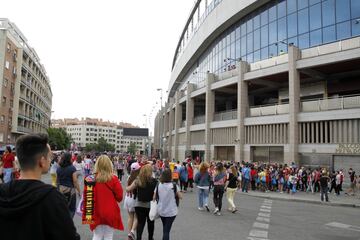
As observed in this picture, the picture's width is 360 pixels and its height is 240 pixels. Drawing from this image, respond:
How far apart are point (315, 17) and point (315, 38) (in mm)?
1715

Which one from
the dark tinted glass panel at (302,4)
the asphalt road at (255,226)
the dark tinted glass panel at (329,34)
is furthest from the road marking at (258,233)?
the dark tinted glass panel at (302,4)

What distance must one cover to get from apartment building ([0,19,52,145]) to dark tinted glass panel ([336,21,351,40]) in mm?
47538

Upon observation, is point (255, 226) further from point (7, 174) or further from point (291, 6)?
point (291, 6)

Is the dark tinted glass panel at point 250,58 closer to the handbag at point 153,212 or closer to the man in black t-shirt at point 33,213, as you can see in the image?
the handbag at point 153,212

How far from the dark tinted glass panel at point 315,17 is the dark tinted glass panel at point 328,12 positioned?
452 mm

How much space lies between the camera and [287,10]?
104ft

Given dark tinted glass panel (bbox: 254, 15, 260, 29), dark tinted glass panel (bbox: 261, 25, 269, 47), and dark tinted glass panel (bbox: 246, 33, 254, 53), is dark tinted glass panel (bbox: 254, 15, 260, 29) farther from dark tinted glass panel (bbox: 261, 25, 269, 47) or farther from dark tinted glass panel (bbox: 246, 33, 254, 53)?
dark tinted glass panel (bbox: 246, 33, 254, 53)

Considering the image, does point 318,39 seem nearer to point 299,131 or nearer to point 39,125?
point 299,131

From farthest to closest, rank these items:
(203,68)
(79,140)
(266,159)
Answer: (79,140)
(203,68)
(266,159)

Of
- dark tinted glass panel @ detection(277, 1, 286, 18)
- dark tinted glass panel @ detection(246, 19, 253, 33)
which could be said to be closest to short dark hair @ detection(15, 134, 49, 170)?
dark tinted glass panel @ detection(277, 1, 286, 18)

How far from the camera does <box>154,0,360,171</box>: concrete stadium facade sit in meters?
25.8

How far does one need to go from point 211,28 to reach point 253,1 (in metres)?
8.52

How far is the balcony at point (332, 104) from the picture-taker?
25.0 meters

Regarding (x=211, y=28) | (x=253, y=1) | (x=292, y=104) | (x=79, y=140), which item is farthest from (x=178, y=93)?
(x=79, y=140)
